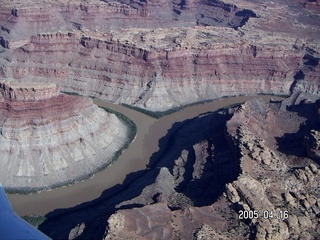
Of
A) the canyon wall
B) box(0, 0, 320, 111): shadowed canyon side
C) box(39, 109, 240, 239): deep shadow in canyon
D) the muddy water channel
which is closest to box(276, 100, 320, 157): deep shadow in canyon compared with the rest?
box(39, 109, 240, 239): deep shadow in canyon

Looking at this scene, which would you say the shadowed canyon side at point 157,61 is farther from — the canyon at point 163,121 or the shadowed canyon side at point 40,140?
the shadowed canyon side at point 40,140

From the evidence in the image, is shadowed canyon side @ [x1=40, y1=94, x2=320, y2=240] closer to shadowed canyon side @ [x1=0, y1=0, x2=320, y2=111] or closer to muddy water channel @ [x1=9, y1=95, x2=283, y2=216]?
muddy water channel @ [x1=9, y1=95, x2=283, y2=216]

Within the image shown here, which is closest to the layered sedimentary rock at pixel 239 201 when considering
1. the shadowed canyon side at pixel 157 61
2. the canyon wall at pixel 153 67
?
the canyon wall at pixel 153 67

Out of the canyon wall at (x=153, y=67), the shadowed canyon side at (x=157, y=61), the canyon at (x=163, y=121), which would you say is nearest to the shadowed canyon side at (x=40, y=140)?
the canyon at (x=163, y=121)

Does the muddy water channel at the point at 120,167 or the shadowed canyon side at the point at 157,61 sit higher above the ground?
the shadowed canyon side at the point at 157,61

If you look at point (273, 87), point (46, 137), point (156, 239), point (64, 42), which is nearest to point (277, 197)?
point (156, 239)

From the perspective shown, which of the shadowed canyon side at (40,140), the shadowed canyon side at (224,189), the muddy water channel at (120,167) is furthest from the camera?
the shadowed canyon side at (40,140)

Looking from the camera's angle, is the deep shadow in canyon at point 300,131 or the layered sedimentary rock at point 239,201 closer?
the layered sedimentary rock at point 239,201

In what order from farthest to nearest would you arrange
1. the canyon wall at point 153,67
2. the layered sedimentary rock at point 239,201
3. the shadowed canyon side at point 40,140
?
the canyon wall at point 153,67 → the shadowed canyon side at point 40,140 → the layered sedimentary rock at point 239,201
